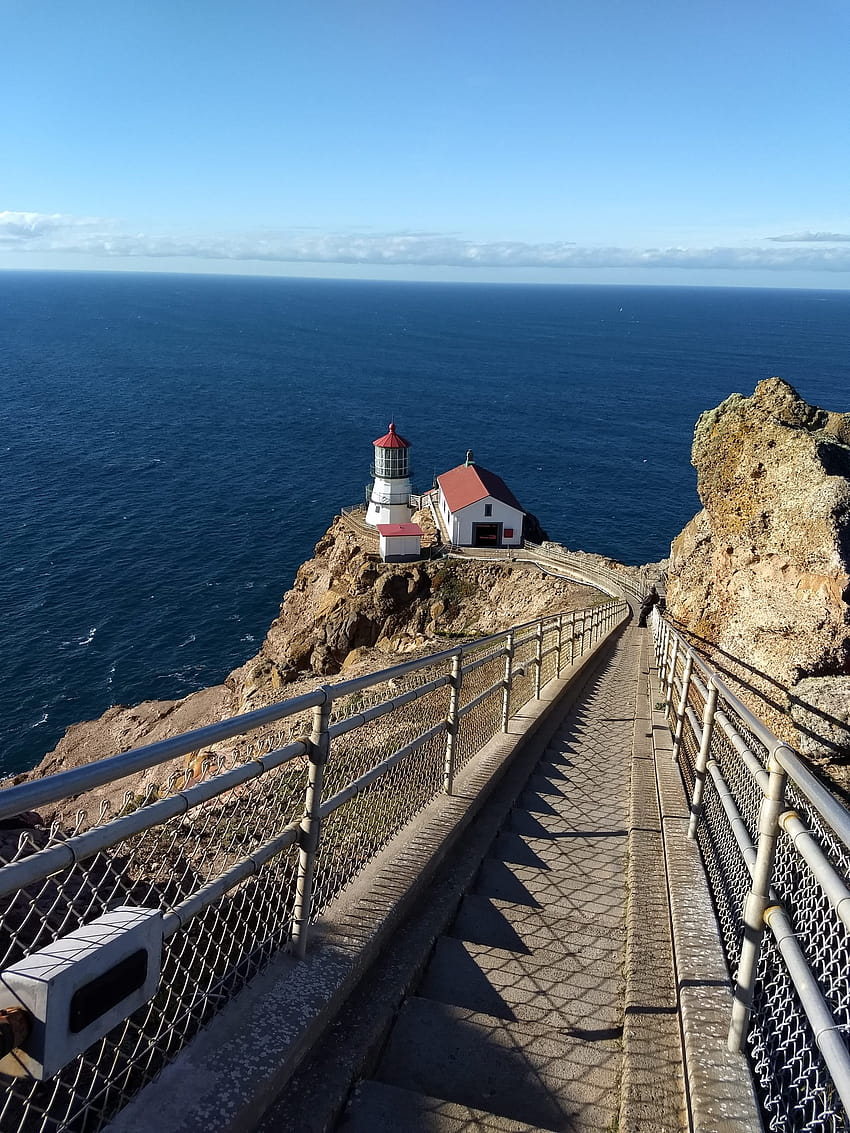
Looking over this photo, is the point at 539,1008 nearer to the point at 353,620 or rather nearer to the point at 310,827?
A: the point at 310,827

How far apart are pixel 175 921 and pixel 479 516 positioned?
123 ft

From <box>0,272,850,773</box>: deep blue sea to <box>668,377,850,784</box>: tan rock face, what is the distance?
2467 centimetres

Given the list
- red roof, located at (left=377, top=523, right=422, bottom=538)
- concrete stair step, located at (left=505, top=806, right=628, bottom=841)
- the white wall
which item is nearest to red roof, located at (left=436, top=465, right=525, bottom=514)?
the white wall

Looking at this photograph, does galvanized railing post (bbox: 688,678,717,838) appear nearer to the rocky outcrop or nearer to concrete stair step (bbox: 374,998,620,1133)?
concrete stair step (bbox: 374,998,620,1133)

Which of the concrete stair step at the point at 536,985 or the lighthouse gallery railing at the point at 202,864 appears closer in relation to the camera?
the lighthouse gallery railing at the point at 202,864

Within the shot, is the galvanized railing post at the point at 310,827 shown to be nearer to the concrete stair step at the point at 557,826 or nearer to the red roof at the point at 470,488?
the concrete stair step at the point at 557,826

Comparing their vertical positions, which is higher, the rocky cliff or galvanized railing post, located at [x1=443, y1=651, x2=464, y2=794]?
galvanized railing post, located at [x1=443, y1=651, x2=464, y2=794]

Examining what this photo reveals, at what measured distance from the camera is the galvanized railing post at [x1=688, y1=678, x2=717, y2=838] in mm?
5141

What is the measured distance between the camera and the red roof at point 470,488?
4012cm

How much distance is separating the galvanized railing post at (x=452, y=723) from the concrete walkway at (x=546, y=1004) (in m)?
0.63

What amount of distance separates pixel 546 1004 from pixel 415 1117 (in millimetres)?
1203

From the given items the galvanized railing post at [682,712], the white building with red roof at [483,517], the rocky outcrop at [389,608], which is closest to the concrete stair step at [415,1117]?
the galvanized railing post at [682,712]

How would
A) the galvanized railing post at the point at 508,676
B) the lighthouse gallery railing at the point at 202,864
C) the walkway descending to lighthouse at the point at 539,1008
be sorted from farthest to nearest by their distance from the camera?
the galvanized railing post at the point at 508,676 < the walkway descending to lighthouse at the point at 539,1008 < the lighthouse gallery railing at the point at 202,864

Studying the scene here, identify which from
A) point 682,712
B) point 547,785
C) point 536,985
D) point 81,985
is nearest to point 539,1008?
point 536,985
